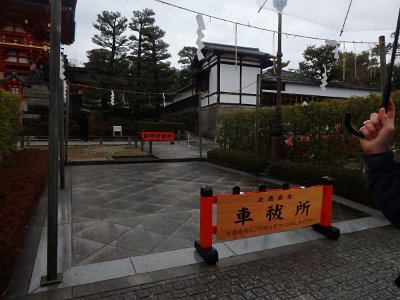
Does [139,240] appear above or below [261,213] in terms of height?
below

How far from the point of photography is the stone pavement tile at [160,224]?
4891 mm

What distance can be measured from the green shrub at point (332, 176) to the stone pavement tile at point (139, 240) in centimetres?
474

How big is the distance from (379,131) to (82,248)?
4112 millimetres

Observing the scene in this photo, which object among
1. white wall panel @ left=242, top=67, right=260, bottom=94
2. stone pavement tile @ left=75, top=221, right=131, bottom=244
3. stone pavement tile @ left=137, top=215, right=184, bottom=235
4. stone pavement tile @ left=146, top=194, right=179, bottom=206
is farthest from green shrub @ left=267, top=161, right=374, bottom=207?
white wall panel @ left=242, top=67, right=260, bottom=94

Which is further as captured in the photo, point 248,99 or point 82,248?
point 248,99

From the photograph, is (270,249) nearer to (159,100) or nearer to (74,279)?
(74,279)

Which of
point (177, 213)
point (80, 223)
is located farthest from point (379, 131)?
point (80, 223)

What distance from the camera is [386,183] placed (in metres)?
1.19

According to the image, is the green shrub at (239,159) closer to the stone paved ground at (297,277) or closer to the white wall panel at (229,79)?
the stone paved ground at (297,277)

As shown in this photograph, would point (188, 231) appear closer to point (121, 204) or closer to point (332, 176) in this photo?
point (121, 204)

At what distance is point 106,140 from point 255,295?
2331 cm

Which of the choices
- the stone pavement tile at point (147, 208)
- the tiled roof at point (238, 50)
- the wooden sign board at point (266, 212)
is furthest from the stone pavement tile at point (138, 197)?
the tiled roof at point (238, 50)

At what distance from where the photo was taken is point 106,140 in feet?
80.6

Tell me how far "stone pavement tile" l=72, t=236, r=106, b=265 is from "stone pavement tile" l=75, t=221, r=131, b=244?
0.35 ft
